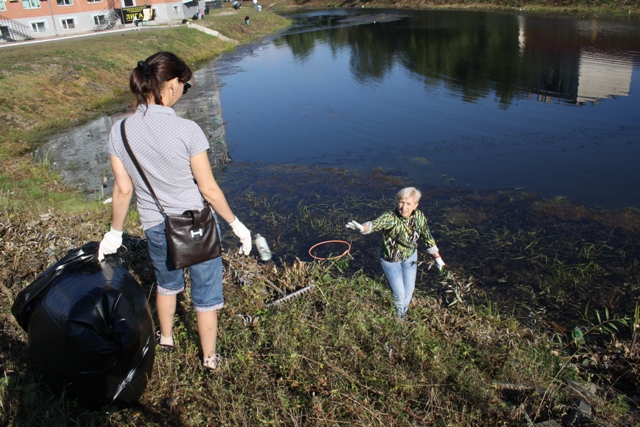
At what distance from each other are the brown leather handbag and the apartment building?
34.9m

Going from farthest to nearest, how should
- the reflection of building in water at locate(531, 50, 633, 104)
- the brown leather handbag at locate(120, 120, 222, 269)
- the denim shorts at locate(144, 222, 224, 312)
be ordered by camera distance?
1. the reflection of building in water at locate(531, 50, 633, 104)
2. the denim shorts at locate(144, 222, 224, 312)
3. the brown leather handbag at locate(120, 120, 222, 269)

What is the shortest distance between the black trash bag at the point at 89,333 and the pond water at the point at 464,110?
20.2 ft

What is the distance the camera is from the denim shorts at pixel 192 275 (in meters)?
3.04

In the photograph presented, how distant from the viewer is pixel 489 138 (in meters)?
10.6

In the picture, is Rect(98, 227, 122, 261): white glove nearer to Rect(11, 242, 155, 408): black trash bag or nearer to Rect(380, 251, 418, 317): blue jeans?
Rect(11, 242, 155, 408): black trash bag

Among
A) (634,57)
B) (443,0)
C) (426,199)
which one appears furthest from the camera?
(443,0)

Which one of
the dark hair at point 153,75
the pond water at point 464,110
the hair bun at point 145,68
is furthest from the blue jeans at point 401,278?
the pond water at point 464,110

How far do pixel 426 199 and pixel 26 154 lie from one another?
8458 mm

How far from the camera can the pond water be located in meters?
8.87

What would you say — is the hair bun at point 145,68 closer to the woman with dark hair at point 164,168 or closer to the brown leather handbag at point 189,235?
the woman with dark hair at point 164,168

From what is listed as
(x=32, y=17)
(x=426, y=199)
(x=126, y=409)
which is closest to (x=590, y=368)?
(x=126, y=409)

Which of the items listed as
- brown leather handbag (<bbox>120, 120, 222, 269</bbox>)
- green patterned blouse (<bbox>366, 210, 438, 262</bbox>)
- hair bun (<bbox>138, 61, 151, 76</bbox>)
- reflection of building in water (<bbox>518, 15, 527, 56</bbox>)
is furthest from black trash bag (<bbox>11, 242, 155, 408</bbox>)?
reflection of building in water (<bbox>518, 15, 527, 56</bbox>)

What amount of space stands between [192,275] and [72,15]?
3790 cm

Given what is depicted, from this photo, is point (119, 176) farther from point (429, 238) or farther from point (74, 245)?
point (429, 238)
